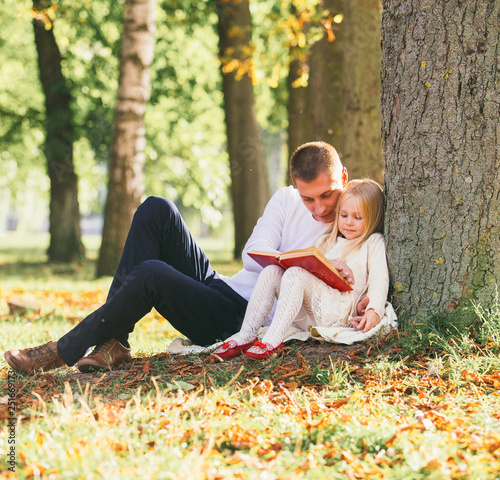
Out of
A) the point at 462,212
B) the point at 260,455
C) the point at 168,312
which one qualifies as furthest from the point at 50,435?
the point at 462,212

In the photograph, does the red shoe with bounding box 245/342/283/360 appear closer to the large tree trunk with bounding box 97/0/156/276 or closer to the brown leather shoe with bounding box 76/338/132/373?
the brown leather shoe with bounding box 76/338/132/373

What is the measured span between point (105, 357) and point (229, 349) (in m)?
0.81

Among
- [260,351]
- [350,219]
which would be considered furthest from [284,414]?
[350,219]

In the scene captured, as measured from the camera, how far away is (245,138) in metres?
12.5

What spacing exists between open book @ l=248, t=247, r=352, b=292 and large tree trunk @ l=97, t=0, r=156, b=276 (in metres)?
6.40

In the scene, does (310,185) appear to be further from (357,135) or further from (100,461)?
(357,135)

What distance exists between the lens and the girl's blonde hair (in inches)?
159

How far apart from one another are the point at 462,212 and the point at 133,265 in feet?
7.25

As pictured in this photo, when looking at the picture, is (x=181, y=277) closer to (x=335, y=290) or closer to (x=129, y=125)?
(x=335, y=290)

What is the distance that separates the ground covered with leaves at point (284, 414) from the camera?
7.58 ft

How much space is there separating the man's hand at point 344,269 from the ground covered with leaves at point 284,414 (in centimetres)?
44

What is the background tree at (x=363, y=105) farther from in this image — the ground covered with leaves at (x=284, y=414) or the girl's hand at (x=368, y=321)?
the ground covered with leaves at (x=284, y=414)

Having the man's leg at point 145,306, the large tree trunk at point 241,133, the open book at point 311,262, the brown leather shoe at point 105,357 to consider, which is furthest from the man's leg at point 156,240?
the large tree trunk at point 241,133

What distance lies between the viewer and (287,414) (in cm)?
289
